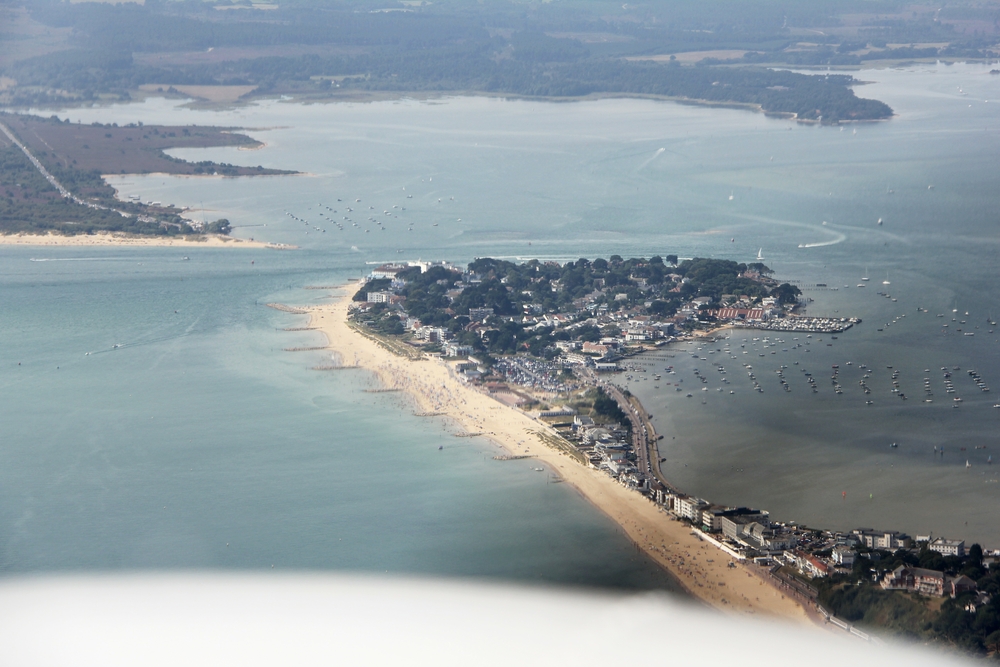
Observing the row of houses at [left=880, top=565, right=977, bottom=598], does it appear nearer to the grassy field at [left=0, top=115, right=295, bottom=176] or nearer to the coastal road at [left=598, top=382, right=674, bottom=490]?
the coastal road at [left=598, top=382, right=674, bottom=490]

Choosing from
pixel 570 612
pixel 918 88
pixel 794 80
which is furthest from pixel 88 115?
pixel 570 612

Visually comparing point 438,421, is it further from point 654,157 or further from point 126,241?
point 654,157

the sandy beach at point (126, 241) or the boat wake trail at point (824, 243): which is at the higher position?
the boat wake trail at point (824, 243)

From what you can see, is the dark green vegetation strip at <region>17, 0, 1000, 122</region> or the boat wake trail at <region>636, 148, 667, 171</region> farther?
the dark green vegetation strip at <region>17, 0, 1000, 122</region>

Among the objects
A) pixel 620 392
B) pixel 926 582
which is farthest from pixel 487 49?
pixel 926 582

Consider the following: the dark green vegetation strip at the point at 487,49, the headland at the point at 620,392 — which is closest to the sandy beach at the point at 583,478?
the headland at the point at 620,392

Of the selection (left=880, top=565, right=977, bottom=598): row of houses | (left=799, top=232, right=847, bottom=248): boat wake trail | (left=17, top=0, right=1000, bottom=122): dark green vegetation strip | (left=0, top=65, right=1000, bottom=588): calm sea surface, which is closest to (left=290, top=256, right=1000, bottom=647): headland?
(left=880, top=565, right=977, bottom=598): row of houses

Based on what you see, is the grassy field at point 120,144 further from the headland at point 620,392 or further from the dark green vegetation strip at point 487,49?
the headland at point 620,392
